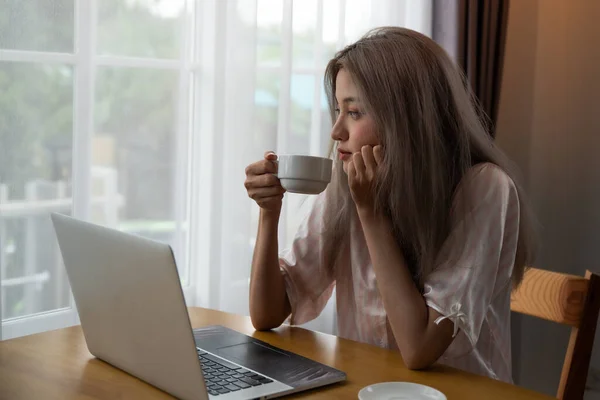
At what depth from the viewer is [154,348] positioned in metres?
1.04

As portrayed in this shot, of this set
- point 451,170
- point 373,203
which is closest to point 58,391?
point 373,203

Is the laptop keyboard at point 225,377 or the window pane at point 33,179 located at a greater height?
the window pane at point 33,179

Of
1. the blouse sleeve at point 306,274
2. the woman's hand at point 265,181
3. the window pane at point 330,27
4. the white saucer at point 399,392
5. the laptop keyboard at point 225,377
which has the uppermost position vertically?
the window pane at point 330,27

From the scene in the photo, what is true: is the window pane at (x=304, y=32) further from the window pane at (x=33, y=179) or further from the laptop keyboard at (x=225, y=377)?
the laptop keyboard at (x=225, y=377)

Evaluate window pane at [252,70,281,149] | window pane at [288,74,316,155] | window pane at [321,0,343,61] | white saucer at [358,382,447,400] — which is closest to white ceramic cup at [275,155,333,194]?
white saucer at [358,382,447,400]

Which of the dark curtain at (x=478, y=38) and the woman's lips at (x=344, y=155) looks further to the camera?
the dark curtain at (x=478, y=38)

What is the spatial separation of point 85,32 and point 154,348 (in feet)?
3.51

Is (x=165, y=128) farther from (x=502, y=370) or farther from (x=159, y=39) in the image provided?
(x=502, y=370)

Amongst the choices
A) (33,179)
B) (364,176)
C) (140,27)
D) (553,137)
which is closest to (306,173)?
(364,176)

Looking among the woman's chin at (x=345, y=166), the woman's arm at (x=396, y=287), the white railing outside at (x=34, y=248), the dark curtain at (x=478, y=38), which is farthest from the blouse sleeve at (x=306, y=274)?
the dark curtain at (x=478, y=38)

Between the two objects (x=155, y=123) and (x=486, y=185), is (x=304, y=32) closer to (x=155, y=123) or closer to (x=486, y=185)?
(x=155, y=123)

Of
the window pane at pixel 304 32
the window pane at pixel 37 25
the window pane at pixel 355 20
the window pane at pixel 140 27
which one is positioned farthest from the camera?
the window pane at pixel 355 20

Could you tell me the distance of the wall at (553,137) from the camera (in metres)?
2.81

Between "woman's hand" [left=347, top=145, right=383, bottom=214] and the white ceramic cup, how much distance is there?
6cm
